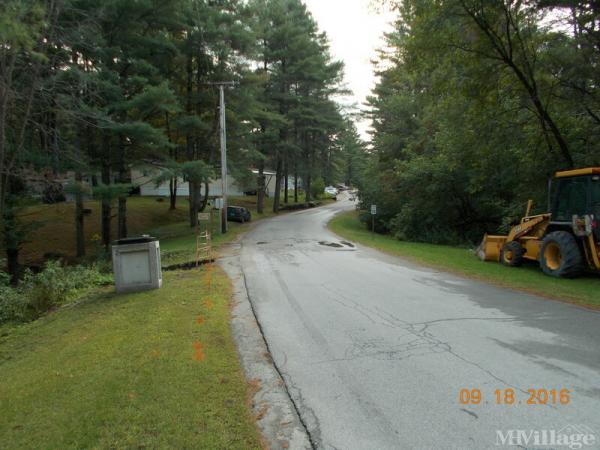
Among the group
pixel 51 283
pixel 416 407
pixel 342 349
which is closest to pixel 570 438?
pixel 416 407

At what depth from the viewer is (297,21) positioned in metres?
35.6

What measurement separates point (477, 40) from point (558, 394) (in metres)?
10.2

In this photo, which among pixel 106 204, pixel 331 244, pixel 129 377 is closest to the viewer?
pixel 129 377

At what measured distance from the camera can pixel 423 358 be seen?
15.1ft

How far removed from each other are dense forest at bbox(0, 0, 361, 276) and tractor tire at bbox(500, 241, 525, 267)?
47.8 feet

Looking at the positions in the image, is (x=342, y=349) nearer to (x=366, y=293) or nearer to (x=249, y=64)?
(x=366, y=293)

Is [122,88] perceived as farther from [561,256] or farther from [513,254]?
[561,256]

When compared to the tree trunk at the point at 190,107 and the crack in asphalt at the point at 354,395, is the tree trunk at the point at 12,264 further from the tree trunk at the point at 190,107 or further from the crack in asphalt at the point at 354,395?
the crack in asphalt at the point at 354,395

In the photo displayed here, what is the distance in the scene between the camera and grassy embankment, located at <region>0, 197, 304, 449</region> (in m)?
3.24

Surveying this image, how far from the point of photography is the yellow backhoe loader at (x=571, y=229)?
9.20 m

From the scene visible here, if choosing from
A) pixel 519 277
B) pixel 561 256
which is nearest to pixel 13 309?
pixel 519 277

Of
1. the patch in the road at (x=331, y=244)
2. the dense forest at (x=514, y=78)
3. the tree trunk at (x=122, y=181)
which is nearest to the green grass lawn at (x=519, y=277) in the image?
the patch in the road at (x=331, y=244)

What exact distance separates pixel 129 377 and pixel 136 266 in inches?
200
